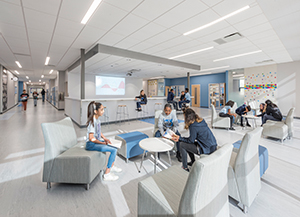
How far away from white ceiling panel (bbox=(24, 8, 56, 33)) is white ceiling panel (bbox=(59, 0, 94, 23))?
38cm

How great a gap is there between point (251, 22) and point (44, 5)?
4.52 m

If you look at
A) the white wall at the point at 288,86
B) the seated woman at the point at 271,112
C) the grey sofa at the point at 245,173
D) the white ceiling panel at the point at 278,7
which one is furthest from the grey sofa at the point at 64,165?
the white wall at the point at 288,86

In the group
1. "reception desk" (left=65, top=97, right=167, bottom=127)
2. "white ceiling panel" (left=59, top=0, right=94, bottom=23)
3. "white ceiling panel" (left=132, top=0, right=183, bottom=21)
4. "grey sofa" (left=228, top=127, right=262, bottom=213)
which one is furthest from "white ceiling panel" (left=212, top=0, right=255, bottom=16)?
"reception desk" (left=65, top=97, right=167, bottom=127)

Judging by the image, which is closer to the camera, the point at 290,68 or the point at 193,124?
the point at 193,124

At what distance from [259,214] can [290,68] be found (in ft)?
31.9

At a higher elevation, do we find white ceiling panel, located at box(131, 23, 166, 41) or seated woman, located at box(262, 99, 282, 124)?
white ceiling panel, located at box(131, 23, 166, 41)

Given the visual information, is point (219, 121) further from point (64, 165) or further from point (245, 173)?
point (64, 165)

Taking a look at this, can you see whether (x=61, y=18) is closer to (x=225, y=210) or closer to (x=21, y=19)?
(x=21, y=19)

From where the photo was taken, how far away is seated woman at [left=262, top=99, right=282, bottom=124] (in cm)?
459

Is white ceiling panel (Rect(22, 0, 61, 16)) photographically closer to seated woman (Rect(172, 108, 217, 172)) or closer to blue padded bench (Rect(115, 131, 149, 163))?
blue padded bench (Rect(115, 131, 149, 163))

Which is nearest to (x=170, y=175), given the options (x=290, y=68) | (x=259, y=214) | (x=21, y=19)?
(x=259, y=214)

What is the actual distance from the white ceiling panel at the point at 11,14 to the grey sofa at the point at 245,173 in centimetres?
459

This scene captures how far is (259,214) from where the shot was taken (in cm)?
167

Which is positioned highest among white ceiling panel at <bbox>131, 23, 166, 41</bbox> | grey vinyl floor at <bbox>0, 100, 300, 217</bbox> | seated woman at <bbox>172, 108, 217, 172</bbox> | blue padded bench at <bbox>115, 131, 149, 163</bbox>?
white ceiling panel at <bbox>131, 23, 166, 41</bbox>
